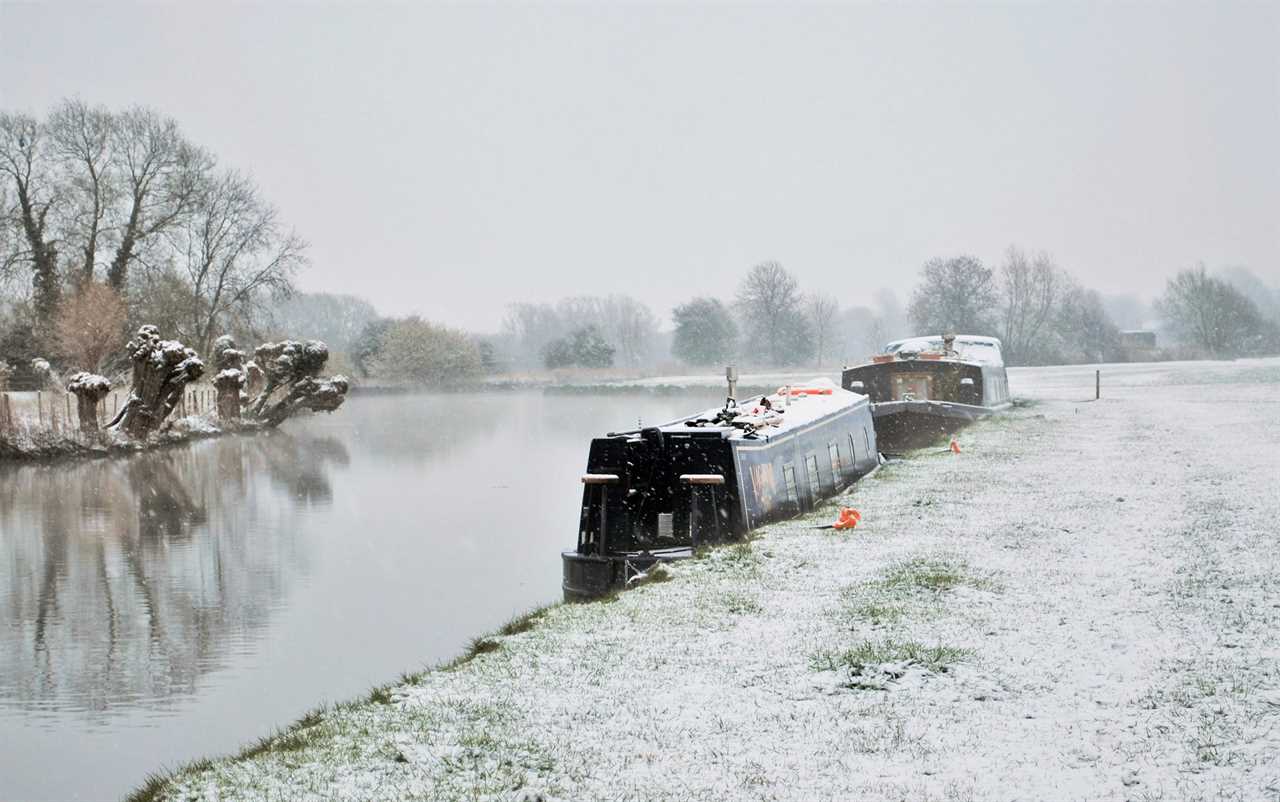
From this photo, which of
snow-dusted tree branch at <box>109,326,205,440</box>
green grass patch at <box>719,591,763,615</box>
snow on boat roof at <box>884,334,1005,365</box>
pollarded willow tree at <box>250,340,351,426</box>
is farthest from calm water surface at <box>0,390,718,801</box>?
snow on boat roof at <box>884,334,1005,365</box>

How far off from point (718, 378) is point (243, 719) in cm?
6749

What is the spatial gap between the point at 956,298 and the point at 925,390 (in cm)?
4847

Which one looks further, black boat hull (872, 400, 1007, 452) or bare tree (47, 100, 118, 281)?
bare tree (47, 100, 118, 281)

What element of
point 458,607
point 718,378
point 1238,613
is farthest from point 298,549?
point 718,378

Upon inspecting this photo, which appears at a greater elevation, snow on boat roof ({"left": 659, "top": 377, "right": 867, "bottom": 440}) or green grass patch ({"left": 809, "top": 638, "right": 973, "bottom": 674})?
snow on boat roof ({"left": 659, "top": 377, "right": 867, "bottom": 440})

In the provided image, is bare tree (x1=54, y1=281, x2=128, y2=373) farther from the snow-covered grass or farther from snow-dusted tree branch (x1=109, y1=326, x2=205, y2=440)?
the snow-covered grass

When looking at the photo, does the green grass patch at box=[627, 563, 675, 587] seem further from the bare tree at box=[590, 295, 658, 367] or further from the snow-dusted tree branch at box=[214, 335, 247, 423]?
the bare tree at box=[590, 295, 658, 367]

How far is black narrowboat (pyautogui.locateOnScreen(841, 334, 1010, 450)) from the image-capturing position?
25.1 m

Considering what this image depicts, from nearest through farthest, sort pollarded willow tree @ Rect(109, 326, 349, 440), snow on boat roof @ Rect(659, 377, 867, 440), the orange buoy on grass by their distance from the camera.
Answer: the orange buoy on grass → snow on boat roof @ Rect(659, 377, 867, 440) → pollarded willow tree @ Rect(109, 326, 349, 440)

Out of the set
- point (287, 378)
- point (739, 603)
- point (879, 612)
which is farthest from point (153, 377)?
point (879, 612)

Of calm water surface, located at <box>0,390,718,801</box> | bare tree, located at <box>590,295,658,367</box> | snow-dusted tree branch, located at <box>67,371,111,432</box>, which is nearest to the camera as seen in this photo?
calm water surface, located at <box>0,390,718,801</box>

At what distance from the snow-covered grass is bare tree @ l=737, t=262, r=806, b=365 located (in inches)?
2850

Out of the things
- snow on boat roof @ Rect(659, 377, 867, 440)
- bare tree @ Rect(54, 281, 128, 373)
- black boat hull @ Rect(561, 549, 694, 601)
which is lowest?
black boat hull @ Rect(561, 549, 694, 601)

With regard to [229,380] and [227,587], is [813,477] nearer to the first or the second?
[227,587]
